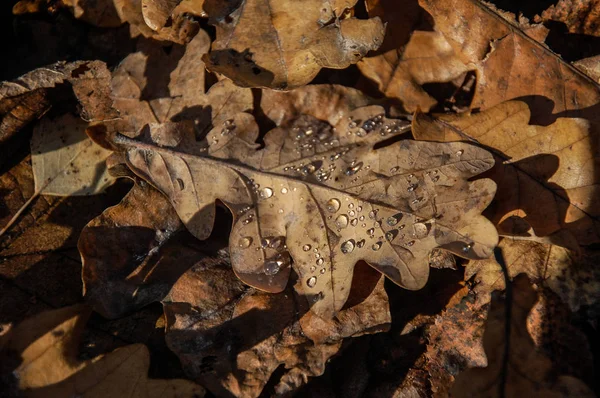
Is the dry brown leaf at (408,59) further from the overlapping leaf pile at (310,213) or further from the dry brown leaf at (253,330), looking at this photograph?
the dry brown leaf at (253,330)

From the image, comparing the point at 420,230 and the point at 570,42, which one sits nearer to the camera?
the point at 420,230

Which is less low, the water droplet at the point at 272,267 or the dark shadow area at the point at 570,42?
the dark shadow area at the point at 570,42

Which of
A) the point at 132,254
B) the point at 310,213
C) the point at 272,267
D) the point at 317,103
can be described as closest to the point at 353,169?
the point at 310,213

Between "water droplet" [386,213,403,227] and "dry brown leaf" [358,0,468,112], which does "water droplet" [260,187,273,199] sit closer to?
"water droplet" [386,213,403,227]

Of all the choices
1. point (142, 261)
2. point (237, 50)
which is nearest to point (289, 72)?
point (237, 50)

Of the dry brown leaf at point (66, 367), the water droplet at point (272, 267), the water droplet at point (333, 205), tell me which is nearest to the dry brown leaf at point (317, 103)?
the water droplet at point (333, 205)

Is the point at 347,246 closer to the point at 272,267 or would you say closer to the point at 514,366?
the point at 272,267
